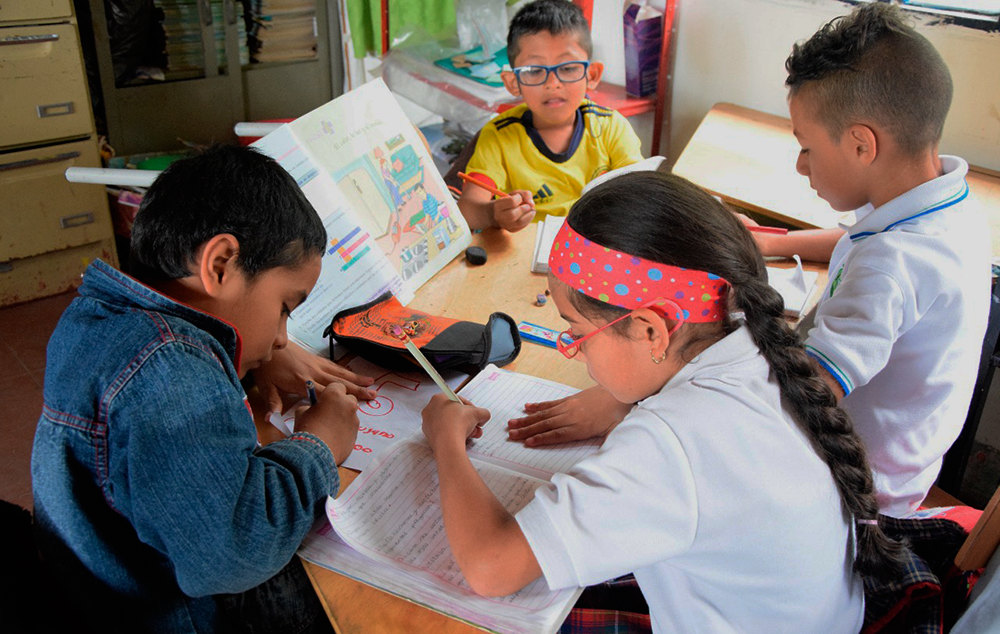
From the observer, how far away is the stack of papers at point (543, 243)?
1690 millimetres

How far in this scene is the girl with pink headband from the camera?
862mm

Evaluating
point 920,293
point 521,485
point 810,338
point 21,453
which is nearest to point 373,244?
point 521,485

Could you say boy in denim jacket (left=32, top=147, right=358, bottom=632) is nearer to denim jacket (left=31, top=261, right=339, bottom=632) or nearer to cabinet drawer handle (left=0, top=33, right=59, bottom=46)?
denim jacket (left=31, top=261, right=339, bottom=632)

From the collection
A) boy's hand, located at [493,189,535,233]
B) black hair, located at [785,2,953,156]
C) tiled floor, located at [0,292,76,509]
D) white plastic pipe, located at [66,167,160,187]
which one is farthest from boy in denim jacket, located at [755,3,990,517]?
tiled floor, located at [0,292,76,509]

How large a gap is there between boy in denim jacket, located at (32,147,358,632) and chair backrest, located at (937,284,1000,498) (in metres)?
1.29

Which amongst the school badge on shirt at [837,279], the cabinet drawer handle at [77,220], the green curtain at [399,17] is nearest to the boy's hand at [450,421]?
the school badge on shirt at [837,279]

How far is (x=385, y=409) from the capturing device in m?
1.26

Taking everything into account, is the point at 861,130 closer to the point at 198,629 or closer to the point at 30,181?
the point at 198,629

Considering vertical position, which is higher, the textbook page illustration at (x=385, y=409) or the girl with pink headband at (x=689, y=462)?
the girl with pink headband at (x=689, y=462)

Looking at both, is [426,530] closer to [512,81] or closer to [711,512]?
[711,512]

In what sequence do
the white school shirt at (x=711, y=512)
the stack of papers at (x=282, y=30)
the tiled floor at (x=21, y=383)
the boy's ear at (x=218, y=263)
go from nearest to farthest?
the white school shirt at (x=711, y=512) → the boy's ear at (x=218, y=263) → the tiled floor at (x=21, y=383) → the stack of papers at (x=282, y=30)

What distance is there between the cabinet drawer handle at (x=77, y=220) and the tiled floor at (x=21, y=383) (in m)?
0.31

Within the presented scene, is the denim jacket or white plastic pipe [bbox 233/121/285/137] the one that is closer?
the denim jacket

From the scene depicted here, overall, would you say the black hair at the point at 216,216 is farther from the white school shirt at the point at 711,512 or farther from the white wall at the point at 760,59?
the white wall at the point at 760,59
